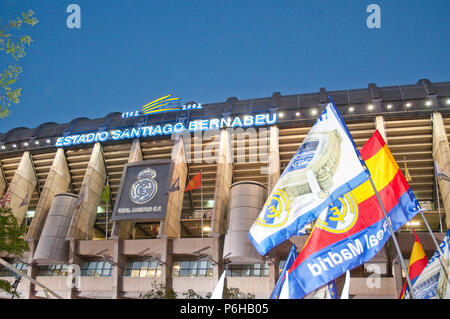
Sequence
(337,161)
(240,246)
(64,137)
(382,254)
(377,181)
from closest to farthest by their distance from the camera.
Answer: (337,161) < (377,181) < (382,254) < (240,246) < (64,137)

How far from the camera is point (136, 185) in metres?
53.1

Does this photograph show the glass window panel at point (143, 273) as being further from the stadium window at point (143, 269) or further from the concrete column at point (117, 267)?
the concrete column at point (117, 267)

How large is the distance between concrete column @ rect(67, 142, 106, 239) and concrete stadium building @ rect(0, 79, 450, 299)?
173 mm

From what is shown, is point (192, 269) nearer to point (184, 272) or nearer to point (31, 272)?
point (184, 272)

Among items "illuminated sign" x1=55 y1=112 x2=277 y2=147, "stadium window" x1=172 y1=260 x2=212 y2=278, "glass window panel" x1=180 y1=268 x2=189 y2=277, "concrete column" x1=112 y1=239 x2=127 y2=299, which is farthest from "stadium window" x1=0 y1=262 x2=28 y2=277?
"glass window panel" x1=180 y1=268 x2=189 y2=277

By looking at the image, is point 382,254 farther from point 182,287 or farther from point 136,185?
point 136,185

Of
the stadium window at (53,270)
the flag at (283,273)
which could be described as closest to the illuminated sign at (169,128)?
the stadium window at (53,270)

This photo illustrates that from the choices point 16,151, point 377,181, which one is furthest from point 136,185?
point 377,181

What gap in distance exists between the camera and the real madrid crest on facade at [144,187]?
2032 inches

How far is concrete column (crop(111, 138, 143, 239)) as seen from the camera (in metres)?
50.6

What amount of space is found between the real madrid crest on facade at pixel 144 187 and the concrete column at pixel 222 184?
8.04 meters

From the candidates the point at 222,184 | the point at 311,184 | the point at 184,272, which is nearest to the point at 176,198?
the point at 222,184

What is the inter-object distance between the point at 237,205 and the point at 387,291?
1853 centimetres

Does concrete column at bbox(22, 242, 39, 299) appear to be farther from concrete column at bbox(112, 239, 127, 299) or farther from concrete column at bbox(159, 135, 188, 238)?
concrete column at bbox(159, 135, 188, 238)
